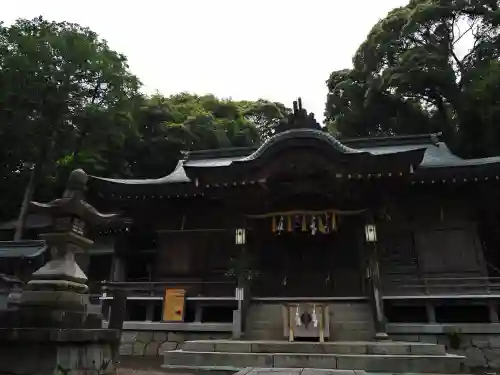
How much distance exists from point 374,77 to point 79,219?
22737 mm

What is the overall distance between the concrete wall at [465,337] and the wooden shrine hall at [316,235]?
55 cm

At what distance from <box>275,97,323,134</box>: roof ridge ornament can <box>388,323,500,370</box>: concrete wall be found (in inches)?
259

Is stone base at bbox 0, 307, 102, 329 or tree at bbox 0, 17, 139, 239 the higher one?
tree at bbox 0, 17, 139, 239

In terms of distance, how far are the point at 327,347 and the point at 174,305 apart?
5463mm

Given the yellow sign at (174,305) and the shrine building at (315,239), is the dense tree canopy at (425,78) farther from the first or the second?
the yellow sign at (174,305)

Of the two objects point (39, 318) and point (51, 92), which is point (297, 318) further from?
point (51, 92)

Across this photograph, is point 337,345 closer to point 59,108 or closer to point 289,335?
point 289,335

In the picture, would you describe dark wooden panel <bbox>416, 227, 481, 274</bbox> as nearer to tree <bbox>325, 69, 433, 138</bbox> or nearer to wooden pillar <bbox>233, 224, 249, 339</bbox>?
wooden pillar <bbox>233, 224, 249, 339</bbox>

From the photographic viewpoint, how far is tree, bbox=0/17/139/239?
20.8 meters

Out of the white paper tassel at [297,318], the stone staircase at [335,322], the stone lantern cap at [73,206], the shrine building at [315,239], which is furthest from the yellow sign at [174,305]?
the stone lantern cap at [73,206]

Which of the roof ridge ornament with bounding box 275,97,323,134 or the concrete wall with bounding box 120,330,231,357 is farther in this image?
the roof ridge ornament with bounding box 275,97,323,134

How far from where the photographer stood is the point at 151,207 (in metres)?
14.8

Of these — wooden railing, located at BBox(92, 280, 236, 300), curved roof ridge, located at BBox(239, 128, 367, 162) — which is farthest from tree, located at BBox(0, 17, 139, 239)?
curved roof ridge, located at BBox(239, 128, 367, 162)

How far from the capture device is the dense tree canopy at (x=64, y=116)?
20.9m
